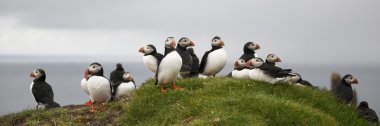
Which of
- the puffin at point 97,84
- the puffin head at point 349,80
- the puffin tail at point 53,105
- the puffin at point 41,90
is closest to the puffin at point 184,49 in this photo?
the puffin at point 97,84

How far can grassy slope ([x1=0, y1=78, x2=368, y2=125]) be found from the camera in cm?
1030

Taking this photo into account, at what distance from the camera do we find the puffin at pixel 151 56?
1501cm

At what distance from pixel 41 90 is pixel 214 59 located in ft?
17.0

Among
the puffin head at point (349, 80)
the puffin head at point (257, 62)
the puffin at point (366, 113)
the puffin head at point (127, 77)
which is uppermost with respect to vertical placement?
the puffin head at point (257, 62)

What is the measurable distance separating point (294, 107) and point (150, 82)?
4.22 m

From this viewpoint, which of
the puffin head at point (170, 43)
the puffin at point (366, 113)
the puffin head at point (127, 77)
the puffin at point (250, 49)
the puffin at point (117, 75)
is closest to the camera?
the puffin head at point (170, 43)

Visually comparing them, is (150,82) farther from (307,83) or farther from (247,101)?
(307,83)

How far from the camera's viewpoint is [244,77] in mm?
13812

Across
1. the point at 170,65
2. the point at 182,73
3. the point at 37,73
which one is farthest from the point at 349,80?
the point at 37,73

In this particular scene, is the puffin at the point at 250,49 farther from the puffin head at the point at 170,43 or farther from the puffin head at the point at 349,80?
the puffin head at the point at 170,43

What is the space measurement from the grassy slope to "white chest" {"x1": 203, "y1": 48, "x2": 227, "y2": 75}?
1794mm

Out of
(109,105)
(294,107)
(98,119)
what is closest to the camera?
(294,107)

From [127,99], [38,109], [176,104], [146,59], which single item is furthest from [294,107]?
[38,109]

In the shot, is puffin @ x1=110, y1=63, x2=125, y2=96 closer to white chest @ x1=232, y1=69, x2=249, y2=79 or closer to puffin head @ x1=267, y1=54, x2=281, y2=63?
white chest @ x1=232, y1=69, x2=249, y2=79
